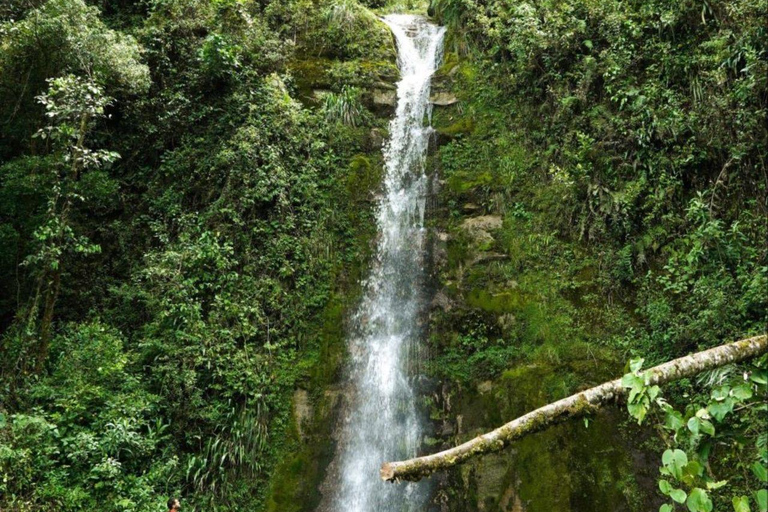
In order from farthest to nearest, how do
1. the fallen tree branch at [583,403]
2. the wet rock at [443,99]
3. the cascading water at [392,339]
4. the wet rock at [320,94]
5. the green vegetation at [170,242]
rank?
the wet rock at [320,94] < the wet rock at [443,99] < the cascading water at [392,339] < the green vegetation at [170,242] < the fallen tree branch at [583,403]

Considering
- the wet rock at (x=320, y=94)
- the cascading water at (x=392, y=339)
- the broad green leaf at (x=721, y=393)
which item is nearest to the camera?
the broad green leaf at (x=721, y=393)

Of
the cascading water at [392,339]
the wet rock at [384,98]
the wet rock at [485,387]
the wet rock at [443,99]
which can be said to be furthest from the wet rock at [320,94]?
the wet rock at [485,387]

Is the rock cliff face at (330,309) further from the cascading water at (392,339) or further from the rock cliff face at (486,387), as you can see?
the cascading water at (392,339)

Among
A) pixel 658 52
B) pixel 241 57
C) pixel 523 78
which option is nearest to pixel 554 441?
pixel 658 52

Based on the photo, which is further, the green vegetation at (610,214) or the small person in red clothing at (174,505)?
the green vegetation at (610,214)

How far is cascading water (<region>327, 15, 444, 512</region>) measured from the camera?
7336mm

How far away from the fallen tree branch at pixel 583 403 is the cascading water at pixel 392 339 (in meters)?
5.15

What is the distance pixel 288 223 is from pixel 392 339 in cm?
318

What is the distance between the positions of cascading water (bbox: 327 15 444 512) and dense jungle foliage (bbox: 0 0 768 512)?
1.52ft

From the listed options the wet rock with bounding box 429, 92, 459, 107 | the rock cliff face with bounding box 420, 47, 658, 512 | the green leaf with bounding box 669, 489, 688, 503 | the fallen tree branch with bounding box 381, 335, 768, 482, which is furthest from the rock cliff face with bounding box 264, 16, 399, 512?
the green leaf with bounding box 669, 489, 688, 503

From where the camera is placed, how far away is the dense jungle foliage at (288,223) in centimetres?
627

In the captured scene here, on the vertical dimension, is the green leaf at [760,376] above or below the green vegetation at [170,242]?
above

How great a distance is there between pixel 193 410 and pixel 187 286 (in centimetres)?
217

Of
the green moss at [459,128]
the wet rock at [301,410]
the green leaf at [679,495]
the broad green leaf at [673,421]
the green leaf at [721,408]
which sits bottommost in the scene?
the wet rock at [301,410]
